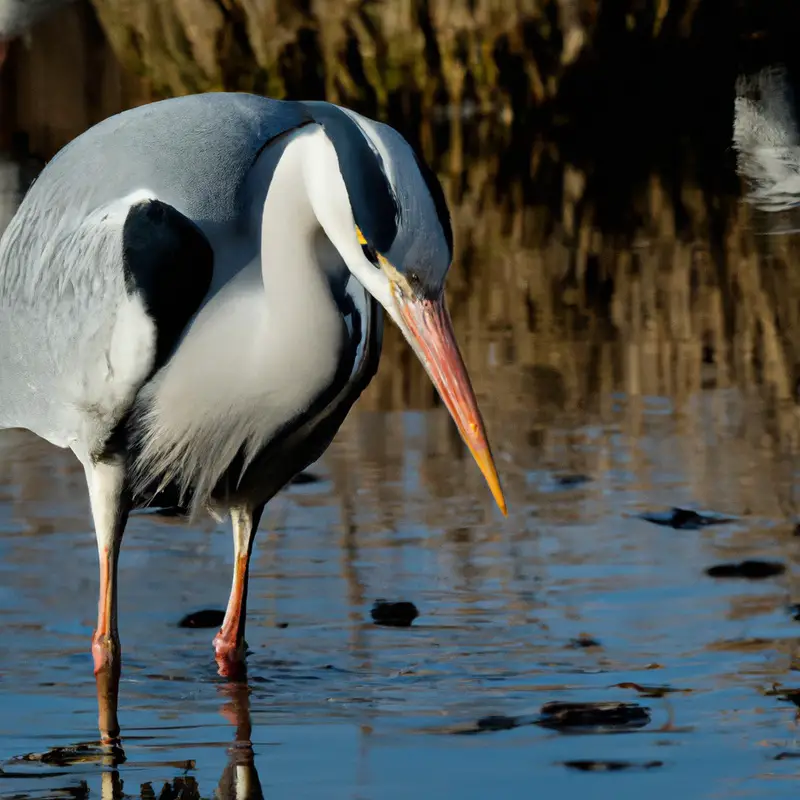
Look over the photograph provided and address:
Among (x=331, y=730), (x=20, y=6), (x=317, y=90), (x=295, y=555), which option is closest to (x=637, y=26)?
(x=317, y=90)

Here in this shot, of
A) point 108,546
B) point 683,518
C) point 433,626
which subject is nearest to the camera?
point 108,546

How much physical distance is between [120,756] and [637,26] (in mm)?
15512

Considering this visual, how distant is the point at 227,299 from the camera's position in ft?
16.5

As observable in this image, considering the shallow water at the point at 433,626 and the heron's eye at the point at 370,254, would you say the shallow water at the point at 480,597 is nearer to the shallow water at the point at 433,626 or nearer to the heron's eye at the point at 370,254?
the shallow water at the point at 433,626

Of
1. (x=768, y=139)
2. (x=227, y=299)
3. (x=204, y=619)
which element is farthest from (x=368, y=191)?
(x=768, y=139)

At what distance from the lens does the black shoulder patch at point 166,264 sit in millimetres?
4969

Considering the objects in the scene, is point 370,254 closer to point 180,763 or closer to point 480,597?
point 180,763

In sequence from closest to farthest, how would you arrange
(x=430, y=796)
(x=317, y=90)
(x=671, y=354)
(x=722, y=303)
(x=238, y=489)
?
(x=430, y=796) → (x=238, y=489) → (x=671, y=354) → (x=722, y=303) → (x=317, y=90)

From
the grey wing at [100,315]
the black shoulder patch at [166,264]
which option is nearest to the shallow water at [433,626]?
the grey wing at [100,315]

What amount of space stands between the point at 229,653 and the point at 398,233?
4.45 ft

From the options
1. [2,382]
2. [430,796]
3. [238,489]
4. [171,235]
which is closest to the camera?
[430,796]

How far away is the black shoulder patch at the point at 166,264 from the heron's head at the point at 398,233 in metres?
0.33

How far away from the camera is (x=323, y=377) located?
198 inches

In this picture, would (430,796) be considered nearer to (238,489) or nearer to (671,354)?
(238,489)
